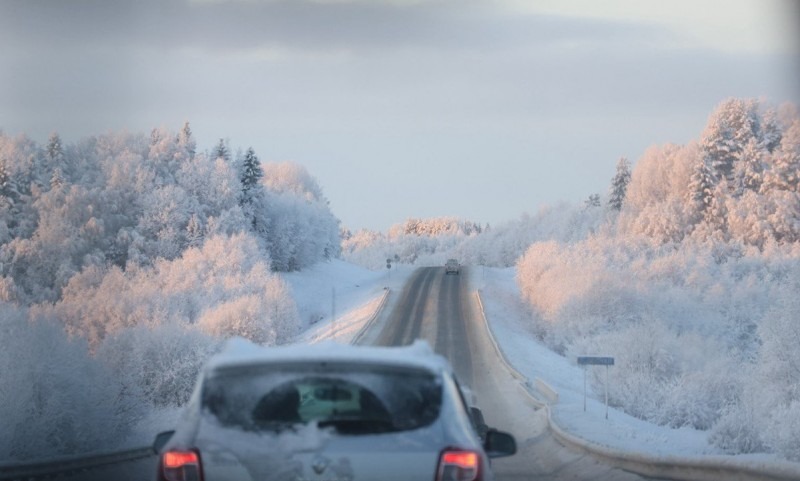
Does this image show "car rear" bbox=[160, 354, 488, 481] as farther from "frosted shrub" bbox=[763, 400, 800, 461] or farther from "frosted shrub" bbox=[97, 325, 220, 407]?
"frosted shrub" bbox=[97, 325, 220, 407]

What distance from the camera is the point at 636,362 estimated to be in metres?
46.1

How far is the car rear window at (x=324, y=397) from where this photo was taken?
614 centimetres

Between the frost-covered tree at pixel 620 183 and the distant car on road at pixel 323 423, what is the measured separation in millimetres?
115199

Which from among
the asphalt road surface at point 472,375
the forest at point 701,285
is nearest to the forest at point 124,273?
the asphalt road surface at point 472,375

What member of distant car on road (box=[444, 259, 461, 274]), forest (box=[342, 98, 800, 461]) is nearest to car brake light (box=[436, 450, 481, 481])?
forest (box=[342, 98, 800, 461])

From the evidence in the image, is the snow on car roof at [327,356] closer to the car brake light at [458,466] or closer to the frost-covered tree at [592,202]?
the car brake light at [458,466]

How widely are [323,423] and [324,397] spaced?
249 mm

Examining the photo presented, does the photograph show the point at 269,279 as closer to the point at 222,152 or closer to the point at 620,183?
the point at 222,152

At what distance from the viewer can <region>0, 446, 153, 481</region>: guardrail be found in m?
14.2

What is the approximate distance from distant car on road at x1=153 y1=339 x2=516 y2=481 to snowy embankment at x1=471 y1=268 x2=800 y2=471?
692cm

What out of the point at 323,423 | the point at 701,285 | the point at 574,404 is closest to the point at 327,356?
the point at 323,423

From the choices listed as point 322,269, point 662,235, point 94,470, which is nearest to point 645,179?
point 662,235

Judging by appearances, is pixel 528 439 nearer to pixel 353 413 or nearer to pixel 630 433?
pixel 630 433

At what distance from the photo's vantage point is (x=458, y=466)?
19.8ft
